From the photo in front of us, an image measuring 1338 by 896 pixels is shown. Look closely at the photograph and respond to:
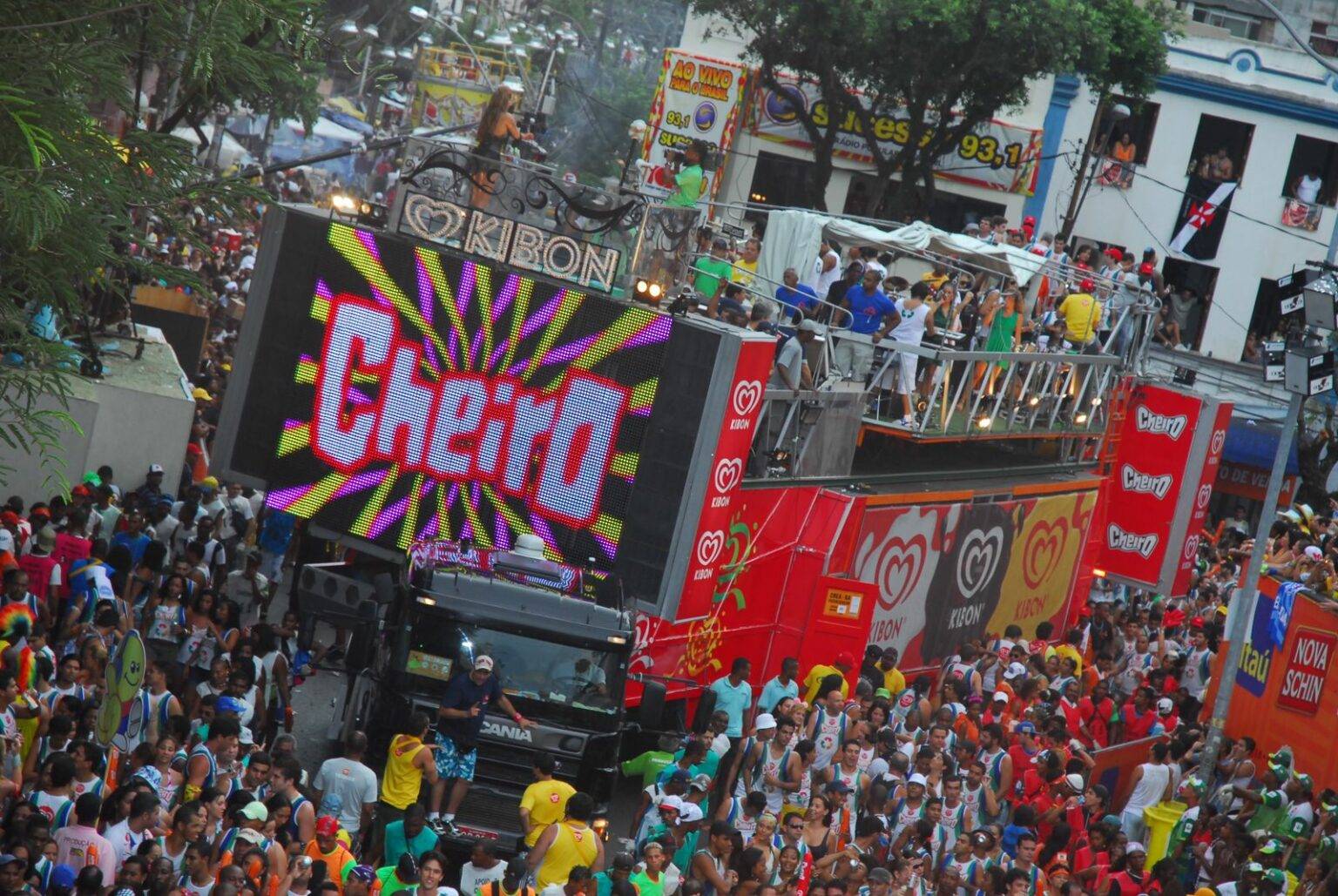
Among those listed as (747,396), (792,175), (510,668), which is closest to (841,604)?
(747,396)

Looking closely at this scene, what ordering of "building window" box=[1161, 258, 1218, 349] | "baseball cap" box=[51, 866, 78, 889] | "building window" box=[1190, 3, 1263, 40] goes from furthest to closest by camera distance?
"building window" box=[1190, 3, 1263, 40] < "building window" box=[1161, 258, 1218, 349] < "baseball cap" box=[51, 866, 78, 889]

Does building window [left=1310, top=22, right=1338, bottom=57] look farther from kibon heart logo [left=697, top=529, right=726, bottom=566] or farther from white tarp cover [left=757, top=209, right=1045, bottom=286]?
kibon heart logo [left=697, top=529, right=726, bottom=566]

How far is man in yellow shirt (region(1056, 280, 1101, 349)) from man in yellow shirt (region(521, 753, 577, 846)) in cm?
1510

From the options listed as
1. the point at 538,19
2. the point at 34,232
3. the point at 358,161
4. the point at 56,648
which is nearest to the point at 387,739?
the point at 56,648

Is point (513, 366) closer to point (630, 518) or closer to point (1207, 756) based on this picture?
point (630, 518)

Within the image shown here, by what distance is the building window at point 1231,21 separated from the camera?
167 ft

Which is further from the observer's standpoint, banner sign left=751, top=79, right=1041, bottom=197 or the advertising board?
banner sign left=751, top=79, right=1041, bottom=197

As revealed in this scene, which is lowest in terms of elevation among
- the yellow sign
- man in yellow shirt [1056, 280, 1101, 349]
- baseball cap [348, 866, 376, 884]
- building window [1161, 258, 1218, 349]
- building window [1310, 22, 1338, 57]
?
baseball cap [348, 866, 376, 884]

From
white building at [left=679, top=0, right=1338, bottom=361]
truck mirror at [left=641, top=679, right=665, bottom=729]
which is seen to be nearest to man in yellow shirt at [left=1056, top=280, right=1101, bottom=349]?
truck mirror at [left=641, top=679, right=665, bottom=729]

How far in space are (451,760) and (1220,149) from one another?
35601 mm

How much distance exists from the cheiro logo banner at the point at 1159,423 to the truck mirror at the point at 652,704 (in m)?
15.6

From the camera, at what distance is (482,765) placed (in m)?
14.8

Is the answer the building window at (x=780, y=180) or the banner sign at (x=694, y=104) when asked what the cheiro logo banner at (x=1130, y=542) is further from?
the building window at (x=780, y=180)

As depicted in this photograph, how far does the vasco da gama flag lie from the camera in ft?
150
